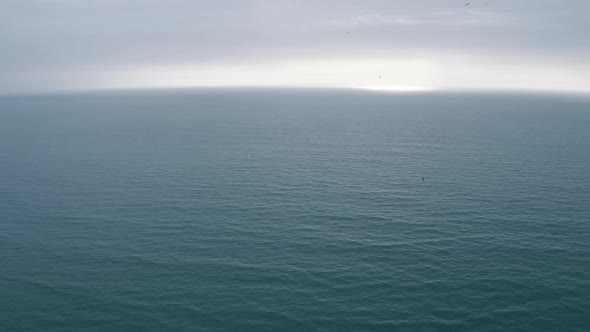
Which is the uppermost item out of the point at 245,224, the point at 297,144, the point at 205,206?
the point at 297,144

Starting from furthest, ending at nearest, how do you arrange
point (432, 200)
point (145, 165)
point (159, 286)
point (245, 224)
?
1. point (145, 165)
2. point (432, 200)
3. point (245, 224)
4. point (159, 286)

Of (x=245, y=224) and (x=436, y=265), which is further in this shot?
(x=245, y=224)

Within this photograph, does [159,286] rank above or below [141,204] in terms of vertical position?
below

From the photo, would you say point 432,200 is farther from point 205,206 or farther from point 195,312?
point 195,312

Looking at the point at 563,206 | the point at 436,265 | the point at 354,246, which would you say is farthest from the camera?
the point at 563,206

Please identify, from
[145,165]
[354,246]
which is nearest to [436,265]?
[354,246]

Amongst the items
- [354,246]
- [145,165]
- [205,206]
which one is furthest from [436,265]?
[145,165]
